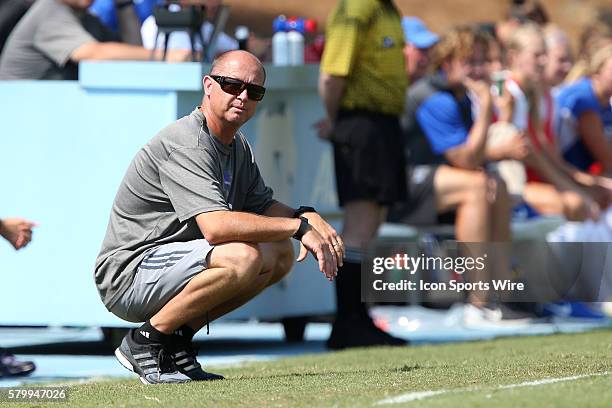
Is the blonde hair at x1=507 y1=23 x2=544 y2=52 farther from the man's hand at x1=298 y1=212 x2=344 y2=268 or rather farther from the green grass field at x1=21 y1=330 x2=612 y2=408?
the man's hand at x1=298 y1=212 x2=344 y2=268

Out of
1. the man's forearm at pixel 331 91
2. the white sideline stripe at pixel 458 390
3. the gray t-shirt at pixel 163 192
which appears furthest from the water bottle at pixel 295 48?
the white sideline stripe at pixel 458 390

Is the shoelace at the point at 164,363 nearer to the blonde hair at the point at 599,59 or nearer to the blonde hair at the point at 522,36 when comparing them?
the blonde hair at the point at 522,36

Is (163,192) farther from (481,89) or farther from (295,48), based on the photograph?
(481,89)

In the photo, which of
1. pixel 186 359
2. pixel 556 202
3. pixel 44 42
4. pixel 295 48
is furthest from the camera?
pixel 556 202

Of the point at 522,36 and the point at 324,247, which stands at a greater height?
the point at 522,36

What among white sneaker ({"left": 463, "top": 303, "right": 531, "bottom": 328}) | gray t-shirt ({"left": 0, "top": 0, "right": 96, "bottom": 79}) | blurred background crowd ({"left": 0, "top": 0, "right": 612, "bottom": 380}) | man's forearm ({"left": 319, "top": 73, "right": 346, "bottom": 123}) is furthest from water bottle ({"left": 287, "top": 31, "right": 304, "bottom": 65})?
white sneaker ({"left": 463, "top": 303, "right": 531, "bottom": 328})

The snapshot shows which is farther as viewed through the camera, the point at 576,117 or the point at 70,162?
→ the point at 576,117

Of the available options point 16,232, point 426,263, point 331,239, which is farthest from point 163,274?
point 426,263

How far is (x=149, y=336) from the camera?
7066 mm

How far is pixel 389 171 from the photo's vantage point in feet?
32.2

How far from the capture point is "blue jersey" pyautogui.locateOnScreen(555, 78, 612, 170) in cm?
1260

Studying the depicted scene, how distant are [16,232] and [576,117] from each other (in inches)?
245

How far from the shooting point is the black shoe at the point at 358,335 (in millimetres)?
9695

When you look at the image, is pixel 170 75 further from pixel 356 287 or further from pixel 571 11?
pixel 571 11
